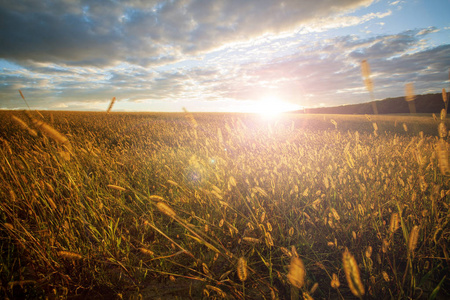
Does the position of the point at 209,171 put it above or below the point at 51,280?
above

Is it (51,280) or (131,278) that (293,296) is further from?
(51,280)

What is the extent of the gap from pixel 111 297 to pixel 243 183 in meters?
1.38

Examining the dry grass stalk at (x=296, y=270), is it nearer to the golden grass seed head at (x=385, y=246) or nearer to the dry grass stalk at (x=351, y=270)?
the dry grass stalk at (x=351, y=270)

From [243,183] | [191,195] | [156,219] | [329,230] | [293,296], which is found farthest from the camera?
[243,183]

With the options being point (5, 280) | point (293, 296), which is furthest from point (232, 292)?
point (5, 280)

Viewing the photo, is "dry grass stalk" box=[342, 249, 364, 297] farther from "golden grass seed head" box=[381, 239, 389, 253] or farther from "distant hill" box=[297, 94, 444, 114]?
"distant hill" box=[297, 94, 444, 114]

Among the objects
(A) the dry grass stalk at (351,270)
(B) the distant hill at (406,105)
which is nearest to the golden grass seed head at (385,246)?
(A) the dry grass stalk at (351,270)

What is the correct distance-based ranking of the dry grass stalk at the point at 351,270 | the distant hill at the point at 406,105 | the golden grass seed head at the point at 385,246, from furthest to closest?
the distant hill at the point at 406,105, the golden grass seed head at the point at 385,246, the dry grass stalk at the point at 351,270

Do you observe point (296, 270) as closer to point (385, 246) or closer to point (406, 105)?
point (385, 246)

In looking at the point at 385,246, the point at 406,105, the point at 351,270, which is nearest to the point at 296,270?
the point at 351,270

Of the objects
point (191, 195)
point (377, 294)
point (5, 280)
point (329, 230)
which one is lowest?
point (377, 294)

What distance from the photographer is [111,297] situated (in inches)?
46.6

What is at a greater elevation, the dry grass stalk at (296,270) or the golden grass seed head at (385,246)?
the dry grass stalk at (296,270)

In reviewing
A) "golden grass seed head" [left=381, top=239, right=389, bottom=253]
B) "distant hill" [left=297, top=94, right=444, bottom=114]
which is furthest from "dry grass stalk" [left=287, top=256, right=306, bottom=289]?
"distant hill" [left=297, top=94, right=444, bottom=114]
